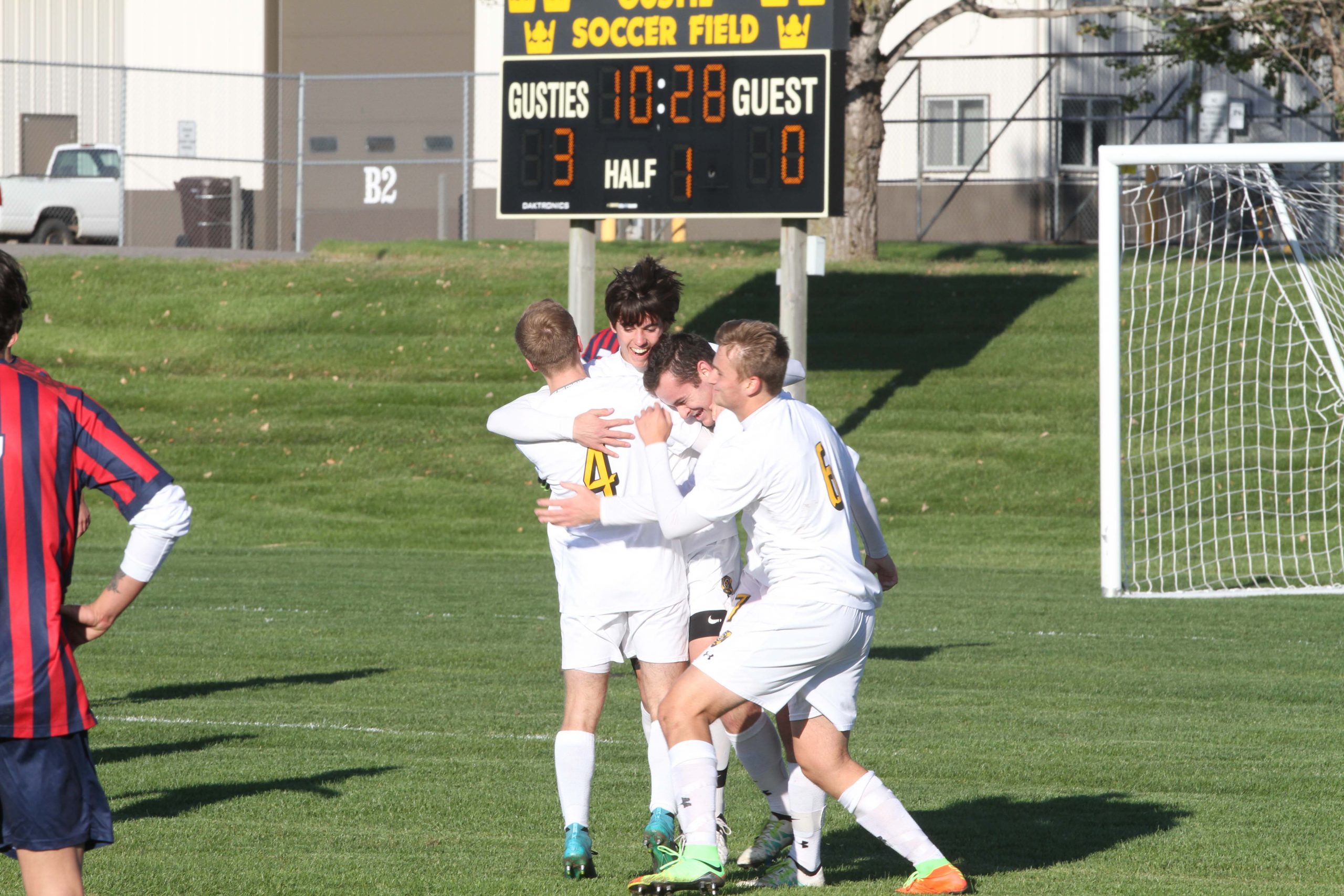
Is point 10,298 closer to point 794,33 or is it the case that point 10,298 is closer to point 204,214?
point 794,33

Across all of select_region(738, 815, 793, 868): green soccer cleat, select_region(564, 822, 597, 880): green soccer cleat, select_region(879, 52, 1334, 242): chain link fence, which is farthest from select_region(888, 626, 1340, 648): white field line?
select_region(879, 52, 1334, 242): chain link fence

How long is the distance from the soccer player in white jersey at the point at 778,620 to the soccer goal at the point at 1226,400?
826 cm

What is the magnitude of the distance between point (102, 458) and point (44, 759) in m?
0.70

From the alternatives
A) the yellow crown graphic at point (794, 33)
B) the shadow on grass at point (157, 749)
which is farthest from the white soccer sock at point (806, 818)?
the yellow crown graphic at point (794, 33)

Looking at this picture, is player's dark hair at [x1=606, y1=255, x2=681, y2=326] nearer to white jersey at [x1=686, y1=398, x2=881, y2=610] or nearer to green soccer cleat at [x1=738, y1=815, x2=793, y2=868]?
white jersey at [x1=686, y1=398, x2=881, y2=610]

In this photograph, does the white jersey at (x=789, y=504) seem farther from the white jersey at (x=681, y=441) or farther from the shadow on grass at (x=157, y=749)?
the shadow on grass at (x=157, y=749)

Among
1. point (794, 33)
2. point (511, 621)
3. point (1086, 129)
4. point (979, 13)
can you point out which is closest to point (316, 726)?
point (511, 621)

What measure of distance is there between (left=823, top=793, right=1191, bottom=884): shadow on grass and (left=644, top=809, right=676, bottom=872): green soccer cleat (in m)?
0.58

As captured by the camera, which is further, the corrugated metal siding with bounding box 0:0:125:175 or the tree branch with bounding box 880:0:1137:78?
the corrugated metal siding with bounding box 0:0:125:175

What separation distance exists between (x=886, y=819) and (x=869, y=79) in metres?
21.0

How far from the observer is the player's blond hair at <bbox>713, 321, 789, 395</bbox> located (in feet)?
16.0

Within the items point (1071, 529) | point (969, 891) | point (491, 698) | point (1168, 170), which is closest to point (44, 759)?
point (969, 891)

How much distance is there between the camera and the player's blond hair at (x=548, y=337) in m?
5.37

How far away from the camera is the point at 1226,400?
18391mm
